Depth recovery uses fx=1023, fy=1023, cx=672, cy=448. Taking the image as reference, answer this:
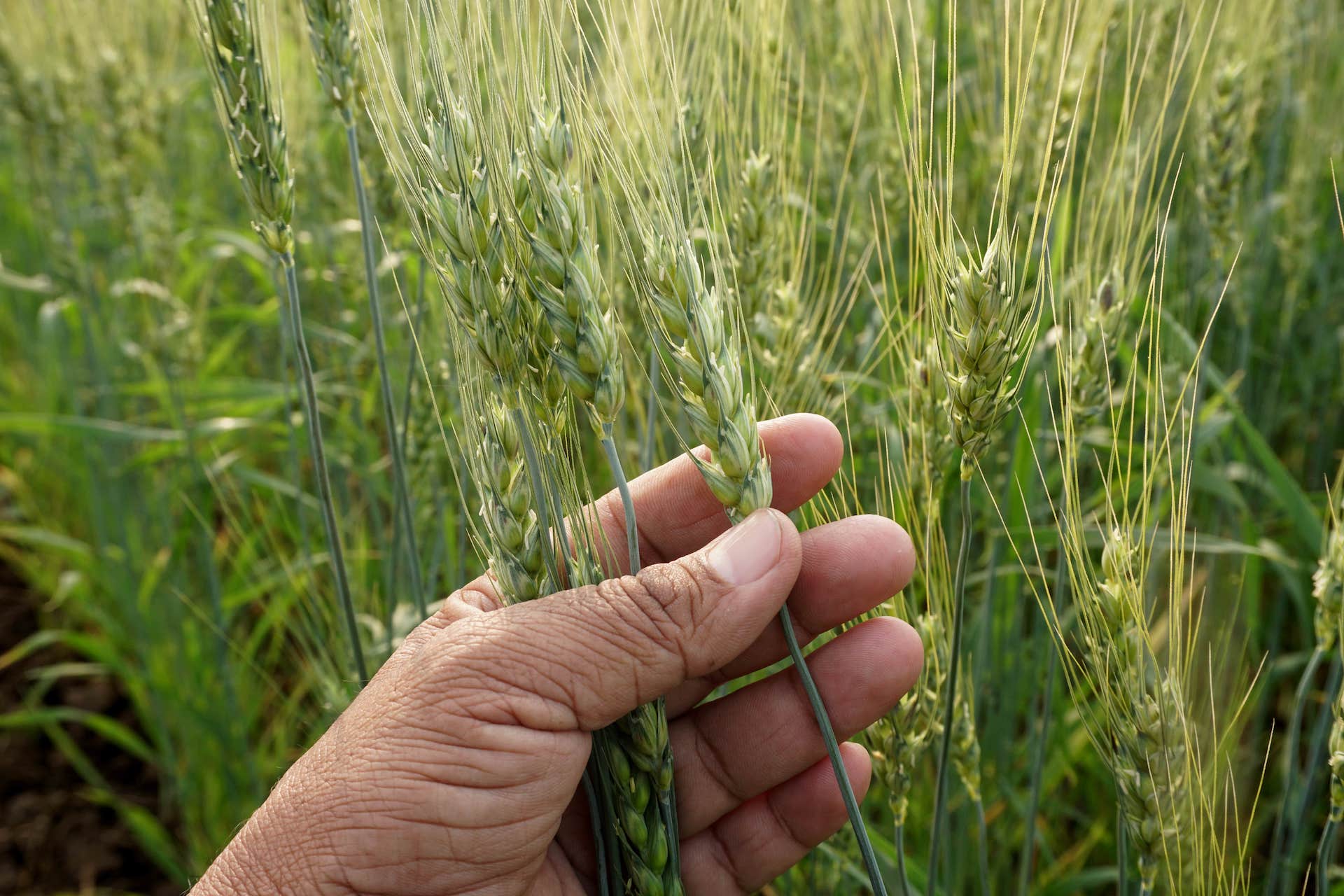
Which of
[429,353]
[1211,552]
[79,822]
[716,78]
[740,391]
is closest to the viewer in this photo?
[740,391]

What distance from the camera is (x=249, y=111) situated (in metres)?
1.22

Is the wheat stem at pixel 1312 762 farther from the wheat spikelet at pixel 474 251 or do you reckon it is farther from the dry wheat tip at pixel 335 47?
the dry wheat tip at pixel 335 47

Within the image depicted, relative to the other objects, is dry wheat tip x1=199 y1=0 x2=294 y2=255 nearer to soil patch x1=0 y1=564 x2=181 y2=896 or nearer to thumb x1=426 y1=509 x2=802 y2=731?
thumb x1=426 y1=509 x2=802 y2=731

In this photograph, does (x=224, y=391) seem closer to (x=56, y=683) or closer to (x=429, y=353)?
(x=429, y=353)

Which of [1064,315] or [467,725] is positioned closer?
[467,725]

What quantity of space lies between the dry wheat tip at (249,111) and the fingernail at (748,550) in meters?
0.68

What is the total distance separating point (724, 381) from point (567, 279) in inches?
6.7

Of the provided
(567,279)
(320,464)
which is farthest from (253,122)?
(567,279)

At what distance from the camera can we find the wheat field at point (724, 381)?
985mm

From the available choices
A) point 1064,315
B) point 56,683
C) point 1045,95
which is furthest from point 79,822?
point 1045,95

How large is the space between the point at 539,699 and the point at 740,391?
0.37 m

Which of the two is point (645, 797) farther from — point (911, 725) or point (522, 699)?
point (911, 725)

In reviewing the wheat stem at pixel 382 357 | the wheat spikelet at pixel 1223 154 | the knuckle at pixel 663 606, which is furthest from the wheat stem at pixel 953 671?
the wheat spikelet at pixel 1223 154

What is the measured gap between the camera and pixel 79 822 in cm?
253
